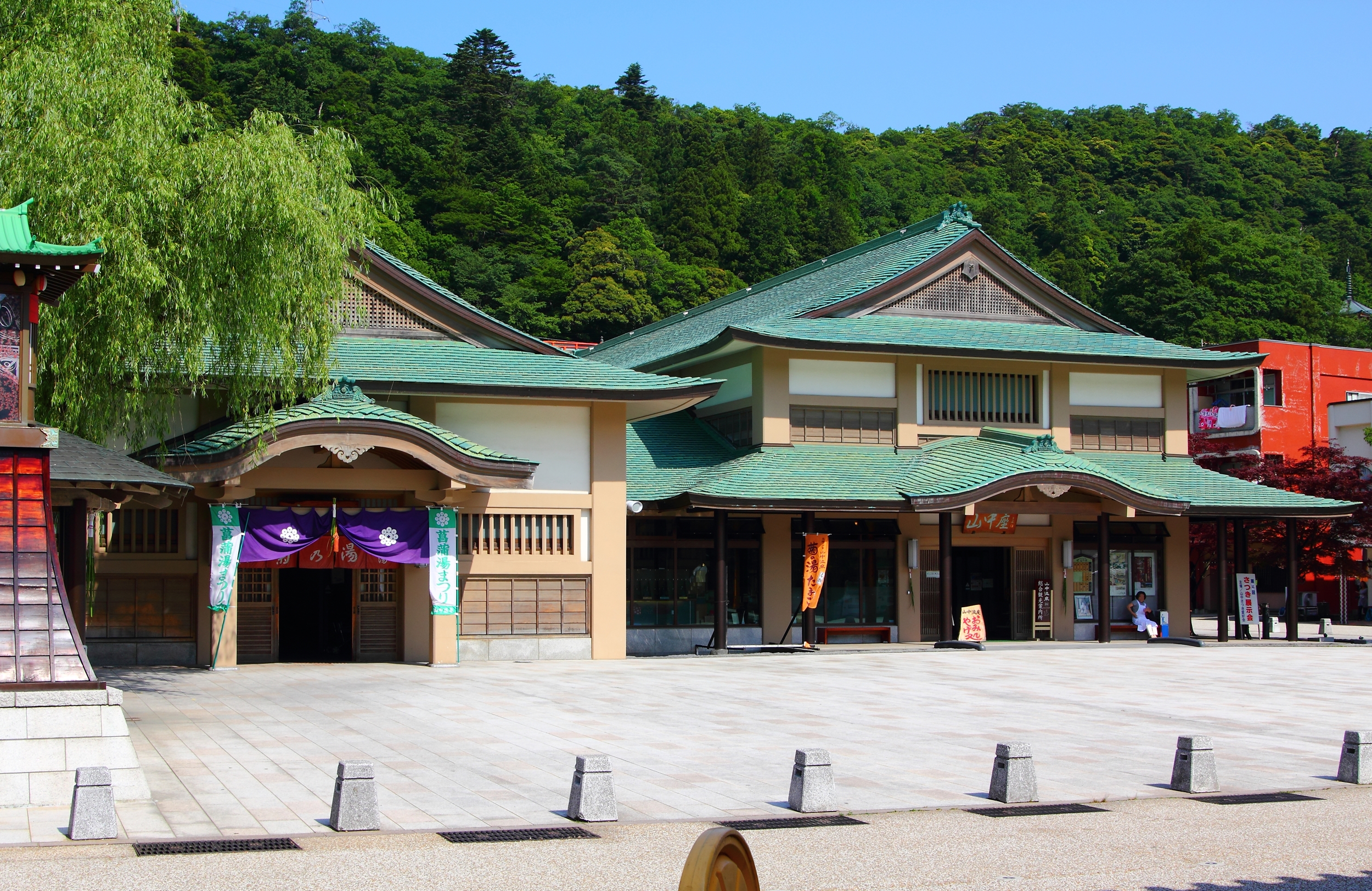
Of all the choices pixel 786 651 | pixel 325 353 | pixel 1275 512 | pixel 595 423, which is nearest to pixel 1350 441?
pixel 1275 512

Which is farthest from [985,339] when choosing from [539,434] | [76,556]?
[76,556]

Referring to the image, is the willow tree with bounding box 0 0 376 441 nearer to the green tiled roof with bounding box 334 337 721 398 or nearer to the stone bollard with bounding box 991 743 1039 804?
the green tiled roof with bounding box 334 337 721 398

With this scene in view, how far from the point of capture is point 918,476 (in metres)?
27.8

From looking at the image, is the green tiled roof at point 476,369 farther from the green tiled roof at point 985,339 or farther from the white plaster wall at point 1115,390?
the white plaster wall at point 1115,390

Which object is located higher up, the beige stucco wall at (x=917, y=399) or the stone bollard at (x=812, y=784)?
the beige stucco wall at (x=917, y=399)

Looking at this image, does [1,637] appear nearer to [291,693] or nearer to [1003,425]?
[291,693]

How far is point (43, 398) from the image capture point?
15320 millimetres

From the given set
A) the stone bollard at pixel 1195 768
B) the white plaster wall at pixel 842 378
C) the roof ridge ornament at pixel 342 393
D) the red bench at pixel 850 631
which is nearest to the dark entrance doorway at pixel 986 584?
the red bench at pixel 850 631

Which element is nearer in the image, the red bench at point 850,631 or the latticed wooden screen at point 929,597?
the red bench at point 850,631

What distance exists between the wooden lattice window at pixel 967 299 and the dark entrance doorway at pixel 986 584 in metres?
5.71

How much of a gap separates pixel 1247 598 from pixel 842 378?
37.2 feet

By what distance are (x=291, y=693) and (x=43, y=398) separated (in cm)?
538

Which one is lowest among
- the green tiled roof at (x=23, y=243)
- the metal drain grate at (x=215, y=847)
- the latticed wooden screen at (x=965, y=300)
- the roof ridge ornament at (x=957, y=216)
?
the metal drain grate at (x=215, y=847)

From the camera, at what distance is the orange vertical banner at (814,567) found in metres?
27.0
